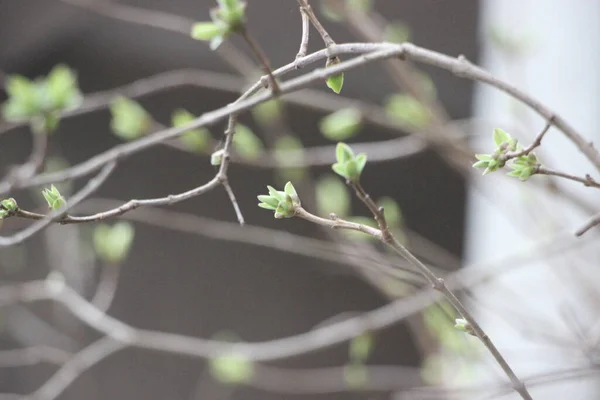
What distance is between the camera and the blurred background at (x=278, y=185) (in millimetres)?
575

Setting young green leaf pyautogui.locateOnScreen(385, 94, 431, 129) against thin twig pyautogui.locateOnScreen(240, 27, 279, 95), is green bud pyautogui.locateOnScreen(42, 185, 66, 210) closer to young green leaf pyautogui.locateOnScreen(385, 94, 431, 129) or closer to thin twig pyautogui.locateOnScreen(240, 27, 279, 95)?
thin twig pyautogui.locateOnScreen(240, 27, 279, 95)

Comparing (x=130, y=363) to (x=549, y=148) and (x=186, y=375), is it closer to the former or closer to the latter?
(x=186, y=375)

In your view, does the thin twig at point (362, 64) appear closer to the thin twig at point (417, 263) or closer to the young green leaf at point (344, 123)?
the thin twig at point (417, 263)

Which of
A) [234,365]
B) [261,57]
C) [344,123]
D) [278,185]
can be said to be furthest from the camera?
[278,185]

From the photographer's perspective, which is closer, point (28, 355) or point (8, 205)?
point (8, 205)

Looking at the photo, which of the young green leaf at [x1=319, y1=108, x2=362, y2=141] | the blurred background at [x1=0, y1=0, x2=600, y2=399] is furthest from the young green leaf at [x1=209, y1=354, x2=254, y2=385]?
the young green leaf at [x1=319, y1=108, x2=362, y2=141]

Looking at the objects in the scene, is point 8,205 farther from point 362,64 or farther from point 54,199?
point 362,64

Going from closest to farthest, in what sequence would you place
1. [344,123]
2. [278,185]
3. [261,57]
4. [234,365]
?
[261,57] < [344,123] < [234,365] < [278,185]

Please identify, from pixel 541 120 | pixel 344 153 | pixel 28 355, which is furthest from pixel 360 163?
pixel 541 120

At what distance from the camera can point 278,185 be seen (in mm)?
667

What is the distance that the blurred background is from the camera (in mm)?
Result: 575

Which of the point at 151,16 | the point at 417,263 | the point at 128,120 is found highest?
the point at 151,16

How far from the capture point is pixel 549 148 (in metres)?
0.76

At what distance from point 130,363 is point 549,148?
0.54 metres
